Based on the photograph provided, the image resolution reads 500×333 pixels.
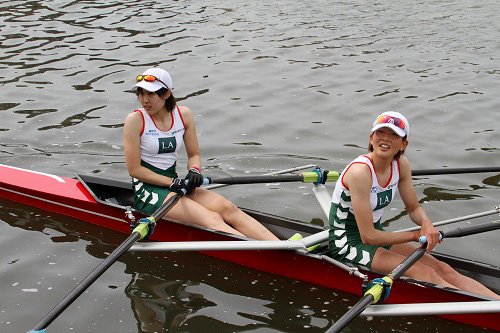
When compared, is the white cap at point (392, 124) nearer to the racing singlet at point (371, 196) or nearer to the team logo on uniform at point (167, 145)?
the racing singlet at point (371, 196)

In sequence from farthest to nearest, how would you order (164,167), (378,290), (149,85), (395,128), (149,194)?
(164,167) → (149,194) → (149,85) → (395,128) → (378,290)

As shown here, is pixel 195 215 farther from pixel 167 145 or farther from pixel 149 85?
pixel 149 85

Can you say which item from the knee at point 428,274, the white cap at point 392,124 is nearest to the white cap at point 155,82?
the white cap at point 392,124

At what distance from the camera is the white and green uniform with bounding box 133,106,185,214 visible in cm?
671

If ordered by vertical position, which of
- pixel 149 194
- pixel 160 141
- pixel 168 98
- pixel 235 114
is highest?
pixel 168 98

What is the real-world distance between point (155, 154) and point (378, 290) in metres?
2.84

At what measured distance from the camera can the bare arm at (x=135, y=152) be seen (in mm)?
6633

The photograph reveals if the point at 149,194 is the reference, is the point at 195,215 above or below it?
below

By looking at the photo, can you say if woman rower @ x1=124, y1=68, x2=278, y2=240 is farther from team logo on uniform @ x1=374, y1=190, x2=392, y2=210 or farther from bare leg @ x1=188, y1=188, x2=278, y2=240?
team logo on uniform @ x1=374, y1=190, x2=392, y2=210

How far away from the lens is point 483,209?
7.77m

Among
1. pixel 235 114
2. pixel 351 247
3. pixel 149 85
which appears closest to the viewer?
pixel 351 247

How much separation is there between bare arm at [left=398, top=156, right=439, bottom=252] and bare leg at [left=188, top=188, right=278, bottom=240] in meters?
1.37

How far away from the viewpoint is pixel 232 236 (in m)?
6.29

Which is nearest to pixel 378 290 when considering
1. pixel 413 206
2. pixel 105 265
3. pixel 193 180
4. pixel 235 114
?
pixel 413 206
